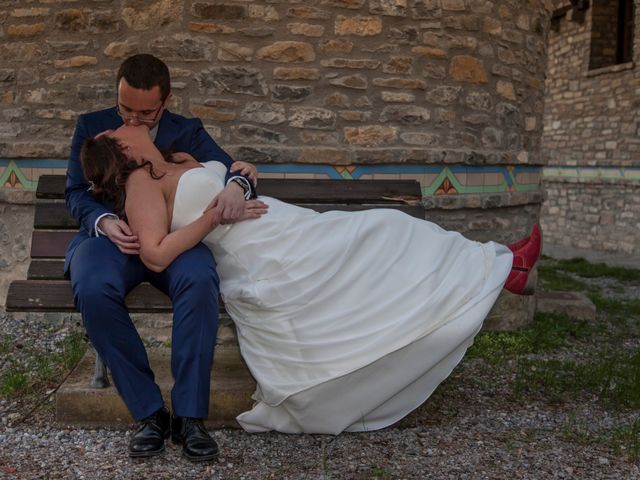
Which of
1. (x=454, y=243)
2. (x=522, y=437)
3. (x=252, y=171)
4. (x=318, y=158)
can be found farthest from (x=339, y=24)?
(x=522, y=437)

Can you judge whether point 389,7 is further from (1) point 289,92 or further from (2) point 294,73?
(1) point 289,92

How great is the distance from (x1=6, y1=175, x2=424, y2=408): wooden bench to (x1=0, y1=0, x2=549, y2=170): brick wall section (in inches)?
30.1

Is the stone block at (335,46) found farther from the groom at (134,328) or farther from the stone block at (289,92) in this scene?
the groom at (134,328)

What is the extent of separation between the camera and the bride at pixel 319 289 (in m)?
2.88

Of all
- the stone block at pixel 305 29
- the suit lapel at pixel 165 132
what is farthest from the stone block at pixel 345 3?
the suit lapel at pixel 165 132

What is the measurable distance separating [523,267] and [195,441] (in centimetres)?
164

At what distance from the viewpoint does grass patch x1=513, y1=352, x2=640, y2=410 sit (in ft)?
11.9

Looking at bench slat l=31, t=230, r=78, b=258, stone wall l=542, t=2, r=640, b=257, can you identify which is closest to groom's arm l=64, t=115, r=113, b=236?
bench slat l=31, t=230, r=78, b=258

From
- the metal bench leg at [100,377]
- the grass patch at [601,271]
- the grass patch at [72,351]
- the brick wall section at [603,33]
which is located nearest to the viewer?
the metal bench leg at [100,377]

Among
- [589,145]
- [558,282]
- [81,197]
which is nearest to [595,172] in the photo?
[589,145]

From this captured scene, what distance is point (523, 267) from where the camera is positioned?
10.9 feet

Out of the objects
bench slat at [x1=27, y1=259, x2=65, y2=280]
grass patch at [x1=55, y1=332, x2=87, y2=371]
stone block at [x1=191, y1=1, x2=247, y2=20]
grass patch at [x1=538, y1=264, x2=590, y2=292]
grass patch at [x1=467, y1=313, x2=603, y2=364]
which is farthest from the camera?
grass patch at [x1=538, y1=264, x2=590, y2=292]

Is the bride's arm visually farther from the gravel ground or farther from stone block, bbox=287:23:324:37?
stone block, bbox=287:23:324:37

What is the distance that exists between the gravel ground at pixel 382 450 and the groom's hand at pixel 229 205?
0.92m
